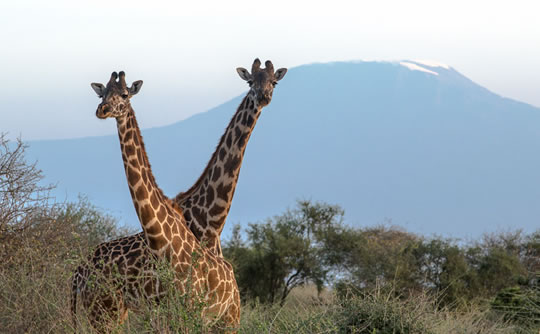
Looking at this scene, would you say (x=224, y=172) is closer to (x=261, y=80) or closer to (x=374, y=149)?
(x=261, y=80)

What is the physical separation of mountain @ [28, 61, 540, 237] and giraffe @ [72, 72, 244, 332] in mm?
104977

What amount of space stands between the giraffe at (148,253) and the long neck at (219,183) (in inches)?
40.9

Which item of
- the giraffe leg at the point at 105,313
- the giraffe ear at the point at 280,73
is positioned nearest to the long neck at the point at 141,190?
the giraffe leg at the point at 105,313

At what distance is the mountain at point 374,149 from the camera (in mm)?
122000

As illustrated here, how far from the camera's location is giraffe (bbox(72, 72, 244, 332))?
23.8 ft

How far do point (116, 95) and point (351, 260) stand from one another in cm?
1697

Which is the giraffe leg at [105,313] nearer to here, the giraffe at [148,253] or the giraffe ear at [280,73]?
the giraffe at [148,253]

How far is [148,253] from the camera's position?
7.80m

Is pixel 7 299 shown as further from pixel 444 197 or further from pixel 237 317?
pixel 444 197

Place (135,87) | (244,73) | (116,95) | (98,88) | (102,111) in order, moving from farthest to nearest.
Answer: (244,73)
(98,88)
(135,87)
(116,95)
(102,111)

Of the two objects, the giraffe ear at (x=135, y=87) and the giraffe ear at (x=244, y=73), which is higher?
the giraffe ear at (x=244, y=73)

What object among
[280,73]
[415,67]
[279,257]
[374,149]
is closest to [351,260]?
[279,257]

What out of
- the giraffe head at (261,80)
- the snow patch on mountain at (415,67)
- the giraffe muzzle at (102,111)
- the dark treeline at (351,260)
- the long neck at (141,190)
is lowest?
the dark treeline at (351,260)

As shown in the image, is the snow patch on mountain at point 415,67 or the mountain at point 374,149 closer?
the mountain at point 374,149
